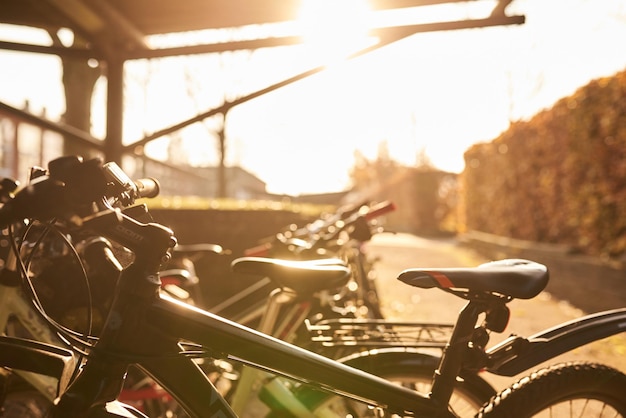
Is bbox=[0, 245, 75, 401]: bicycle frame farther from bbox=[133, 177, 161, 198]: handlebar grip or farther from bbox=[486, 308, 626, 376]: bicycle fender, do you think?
bbox=[486, 308, 626, 376]: bicycle fender

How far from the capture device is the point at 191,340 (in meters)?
1.35

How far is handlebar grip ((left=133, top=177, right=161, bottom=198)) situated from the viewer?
1.60 meters

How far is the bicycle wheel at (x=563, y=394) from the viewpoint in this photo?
5.30 feet

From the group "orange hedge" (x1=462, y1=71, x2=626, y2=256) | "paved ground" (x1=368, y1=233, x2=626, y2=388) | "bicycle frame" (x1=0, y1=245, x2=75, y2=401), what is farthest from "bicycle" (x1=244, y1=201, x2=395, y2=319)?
"orange hedge" (x1=462, y1=71, x2=626, y2=256)

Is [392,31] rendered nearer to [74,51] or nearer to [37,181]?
[74,51]

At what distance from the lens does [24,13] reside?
414 centimetres

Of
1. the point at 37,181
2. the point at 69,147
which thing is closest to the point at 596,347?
the point at 37,181

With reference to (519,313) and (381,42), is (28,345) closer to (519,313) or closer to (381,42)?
(381,42)

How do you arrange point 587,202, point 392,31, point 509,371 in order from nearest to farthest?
point 509,371, point 392,31, point 587,202

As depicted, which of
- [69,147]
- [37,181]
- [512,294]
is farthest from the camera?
[69,147]

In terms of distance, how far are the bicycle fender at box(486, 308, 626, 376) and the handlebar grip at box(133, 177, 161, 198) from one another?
1.24 m

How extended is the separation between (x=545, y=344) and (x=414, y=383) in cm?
55

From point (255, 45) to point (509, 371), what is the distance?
9.98ft

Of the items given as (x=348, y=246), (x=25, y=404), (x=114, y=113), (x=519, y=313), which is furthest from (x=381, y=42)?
(x=519, y=313)
